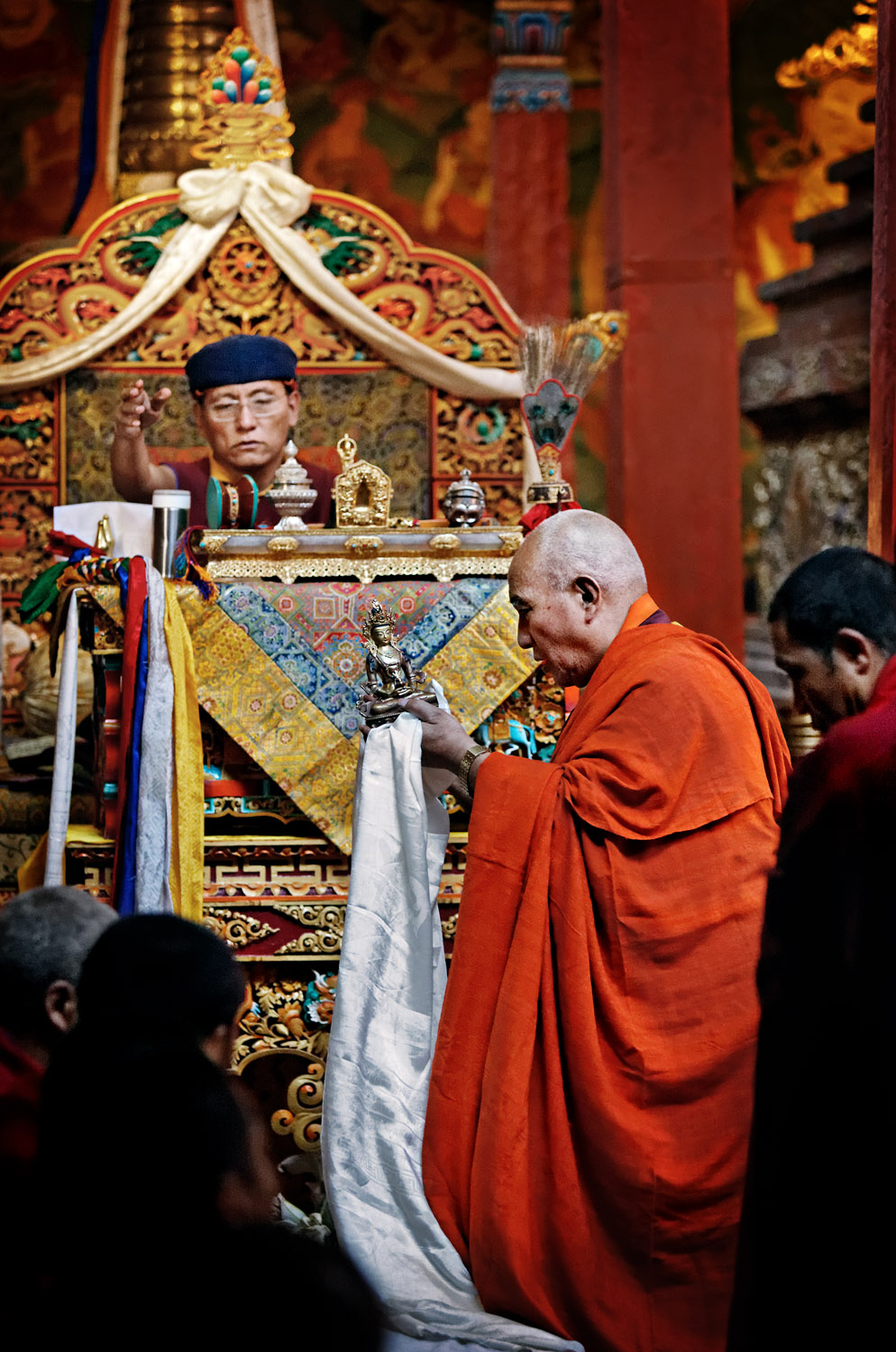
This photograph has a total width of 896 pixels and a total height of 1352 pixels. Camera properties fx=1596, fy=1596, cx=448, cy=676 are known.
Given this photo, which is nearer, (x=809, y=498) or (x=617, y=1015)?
(x=617, y=1015)

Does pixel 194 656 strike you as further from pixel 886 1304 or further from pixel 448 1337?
pixel 886 1304

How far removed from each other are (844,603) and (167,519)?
2.39m

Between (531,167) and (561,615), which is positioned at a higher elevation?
(531,167)

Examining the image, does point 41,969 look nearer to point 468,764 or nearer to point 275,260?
point 468,764

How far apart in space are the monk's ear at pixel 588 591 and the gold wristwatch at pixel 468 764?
0.34 meters

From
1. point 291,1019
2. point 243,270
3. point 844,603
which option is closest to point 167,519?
point 291,1019

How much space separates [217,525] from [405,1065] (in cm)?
160

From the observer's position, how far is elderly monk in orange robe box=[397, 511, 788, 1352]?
2736 millimetres

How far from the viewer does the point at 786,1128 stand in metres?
1.58

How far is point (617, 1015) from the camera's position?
2770 millimetres

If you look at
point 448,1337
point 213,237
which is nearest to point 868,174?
point 213,237

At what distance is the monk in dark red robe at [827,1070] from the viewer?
153 centimetres

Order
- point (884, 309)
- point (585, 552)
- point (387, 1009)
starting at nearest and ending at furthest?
point (585, 552)
point (387, 1009)
point (884, 309)

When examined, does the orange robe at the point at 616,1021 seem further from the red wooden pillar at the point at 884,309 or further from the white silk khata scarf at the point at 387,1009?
the red wooden pillar at the point at 884,309
